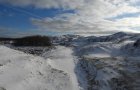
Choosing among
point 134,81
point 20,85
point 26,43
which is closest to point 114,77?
point 134,81

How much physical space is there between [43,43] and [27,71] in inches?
2858

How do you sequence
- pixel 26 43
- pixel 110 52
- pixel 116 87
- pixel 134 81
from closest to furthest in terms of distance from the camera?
pixel 116 87 → pixel 134 81 → pixel 110 52 → pixel 26 43

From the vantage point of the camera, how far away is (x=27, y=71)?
22703mm

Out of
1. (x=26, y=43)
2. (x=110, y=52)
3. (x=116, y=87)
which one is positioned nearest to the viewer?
(x=116, y=87)

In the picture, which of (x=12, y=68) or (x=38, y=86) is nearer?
(x=38, y=86)

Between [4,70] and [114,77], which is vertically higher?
[4,70]

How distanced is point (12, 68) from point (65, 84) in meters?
6.34

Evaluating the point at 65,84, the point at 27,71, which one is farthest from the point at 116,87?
the point at 27,71

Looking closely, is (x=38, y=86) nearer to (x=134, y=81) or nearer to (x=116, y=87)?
(x=116, y=87)

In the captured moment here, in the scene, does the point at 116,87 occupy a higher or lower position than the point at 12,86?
lower

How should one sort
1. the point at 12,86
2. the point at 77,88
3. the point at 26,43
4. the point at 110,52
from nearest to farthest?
the point at 12,86 → the point at 77,88 → the point at 110,52 → the point at 26,43

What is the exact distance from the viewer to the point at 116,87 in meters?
22.2

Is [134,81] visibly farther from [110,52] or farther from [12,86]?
[110,52]

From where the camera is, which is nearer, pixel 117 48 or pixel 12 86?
pixel 12 86
